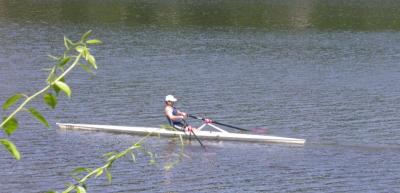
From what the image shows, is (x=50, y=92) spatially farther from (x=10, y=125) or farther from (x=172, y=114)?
(x=172, y=114)

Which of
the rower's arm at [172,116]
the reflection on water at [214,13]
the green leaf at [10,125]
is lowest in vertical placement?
the green leaf at [10,125]

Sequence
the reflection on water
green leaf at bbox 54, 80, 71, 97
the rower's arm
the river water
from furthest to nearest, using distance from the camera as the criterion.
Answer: the reflection on water → the rower's arm → the river water → green leaf at bbox 54, 80, 71, 97

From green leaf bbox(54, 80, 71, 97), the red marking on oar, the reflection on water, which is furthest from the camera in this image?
the reflection on water

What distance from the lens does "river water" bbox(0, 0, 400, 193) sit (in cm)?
2198

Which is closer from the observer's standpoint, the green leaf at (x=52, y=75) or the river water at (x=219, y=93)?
the green leaf at (x=52, y=75)

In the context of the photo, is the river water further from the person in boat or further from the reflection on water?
the person in boat

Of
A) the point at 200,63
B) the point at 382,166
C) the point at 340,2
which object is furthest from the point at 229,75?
the point at 340,2

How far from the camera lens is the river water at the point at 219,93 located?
22.0 m

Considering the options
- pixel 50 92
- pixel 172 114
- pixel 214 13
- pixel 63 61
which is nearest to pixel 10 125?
pixel 50 92

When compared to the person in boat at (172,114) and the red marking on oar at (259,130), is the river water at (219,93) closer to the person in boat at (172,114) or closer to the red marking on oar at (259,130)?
the red marking on oar at (259,130)

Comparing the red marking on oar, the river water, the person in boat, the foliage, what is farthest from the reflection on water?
the foliage

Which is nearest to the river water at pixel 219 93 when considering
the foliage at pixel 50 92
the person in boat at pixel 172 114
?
the person in boat at pixel 172 114

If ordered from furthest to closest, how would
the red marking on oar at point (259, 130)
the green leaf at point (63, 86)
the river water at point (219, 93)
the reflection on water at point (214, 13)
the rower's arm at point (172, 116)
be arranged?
the reflection on water at point (214, 13) < the red marking on oar at point (259, 130) < the rower's arm at point (172, 116) < the river water at point (219, 93) < the green leaf at point (63, 86)

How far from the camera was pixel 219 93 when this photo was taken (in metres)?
34.7
